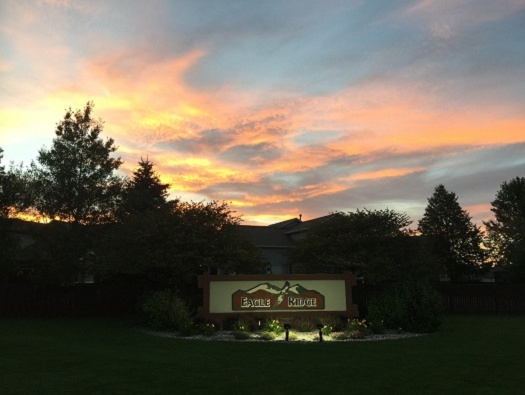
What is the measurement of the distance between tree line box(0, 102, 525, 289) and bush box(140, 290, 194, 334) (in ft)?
7.52

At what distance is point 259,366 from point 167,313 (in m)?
8.84

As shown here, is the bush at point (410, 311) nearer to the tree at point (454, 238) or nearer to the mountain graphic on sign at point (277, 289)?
the mountain graphic on sign at point (277, 289)

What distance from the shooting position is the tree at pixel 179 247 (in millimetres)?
21359

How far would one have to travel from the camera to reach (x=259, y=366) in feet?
34.6

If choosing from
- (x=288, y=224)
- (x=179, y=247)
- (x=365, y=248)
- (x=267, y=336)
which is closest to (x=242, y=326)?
(x=267, y=336)

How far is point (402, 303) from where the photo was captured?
60.1 feet

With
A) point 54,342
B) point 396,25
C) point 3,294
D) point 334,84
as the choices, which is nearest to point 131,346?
point 54,342

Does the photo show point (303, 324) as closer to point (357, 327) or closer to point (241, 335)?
point (357, 327)

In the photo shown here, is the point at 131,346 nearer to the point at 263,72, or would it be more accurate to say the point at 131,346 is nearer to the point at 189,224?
the point at 189,224

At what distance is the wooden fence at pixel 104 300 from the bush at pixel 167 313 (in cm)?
752

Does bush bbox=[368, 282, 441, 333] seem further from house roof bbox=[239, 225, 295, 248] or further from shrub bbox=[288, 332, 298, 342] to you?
house roof bbox=[239, 225, 295, 248]

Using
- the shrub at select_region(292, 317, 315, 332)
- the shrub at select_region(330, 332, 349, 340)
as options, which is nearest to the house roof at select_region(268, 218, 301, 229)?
the shrub at select_region(292, 317, 315, 332)

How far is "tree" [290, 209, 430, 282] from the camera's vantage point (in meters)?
23.3

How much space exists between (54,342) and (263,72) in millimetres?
12744
